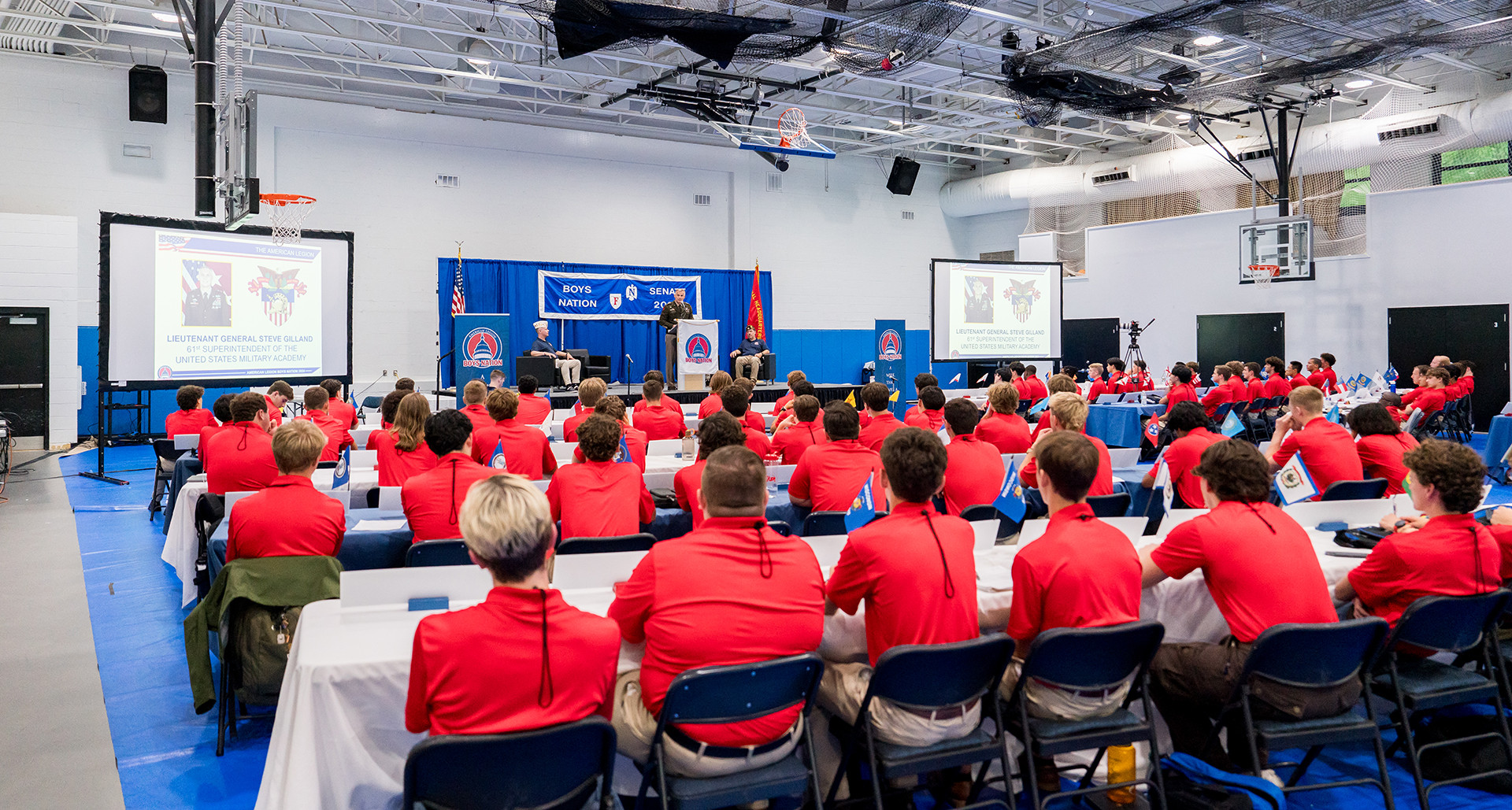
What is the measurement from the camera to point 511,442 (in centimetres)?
535

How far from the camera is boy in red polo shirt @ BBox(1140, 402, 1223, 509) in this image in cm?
494

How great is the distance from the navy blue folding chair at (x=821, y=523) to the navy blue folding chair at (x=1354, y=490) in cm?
264

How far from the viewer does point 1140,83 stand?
1381 cm

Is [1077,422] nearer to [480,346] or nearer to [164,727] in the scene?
[164,727]

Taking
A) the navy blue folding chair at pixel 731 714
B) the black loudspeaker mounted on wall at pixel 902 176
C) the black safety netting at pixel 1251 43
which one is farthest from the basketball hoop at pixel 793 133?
the navy blue folding chair at pixel 731 714

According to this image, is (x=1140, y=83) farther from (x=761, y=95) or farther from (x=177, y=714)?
(x=177, y=714)

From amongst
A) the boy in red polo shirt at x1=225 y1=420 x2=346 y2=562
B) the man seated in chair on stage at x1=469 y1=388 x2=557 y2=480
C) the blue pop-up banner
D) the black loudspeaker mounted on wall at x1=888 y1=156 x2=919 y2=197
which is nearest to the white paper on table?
the boy in red polo shirt at x1=225 y1=420 x2=346 y2=562

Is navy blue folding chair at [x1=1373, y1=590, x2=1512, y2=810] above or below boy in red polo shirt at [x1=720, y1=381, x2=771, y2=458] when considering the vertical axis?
below

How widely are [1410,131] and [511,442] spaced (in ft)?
47.0

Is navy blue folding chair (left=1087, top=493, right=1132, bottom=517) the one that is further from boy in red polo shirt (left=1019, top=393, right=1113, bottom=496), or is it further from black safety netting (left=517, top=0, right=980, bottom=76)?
black safety netting (left=517, top=0, right=980, bottom=76)

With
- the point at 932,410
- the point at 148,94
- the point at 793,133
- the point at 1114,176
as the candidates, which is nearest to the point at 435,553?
the point at 932,410

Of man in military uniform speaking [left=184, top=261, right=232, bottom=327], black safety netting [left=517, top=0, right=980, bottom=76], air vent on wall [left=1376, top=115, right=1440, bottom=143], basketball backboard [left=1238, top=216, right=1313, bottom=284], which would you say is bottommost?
man in military uniform speaking [left=184, top=261, right=232, bottom=327]

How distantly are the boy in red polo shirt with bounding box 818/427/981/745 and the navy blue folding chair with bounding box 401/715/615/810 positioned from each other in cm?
78

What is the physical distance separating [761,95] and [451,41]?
486 cm
